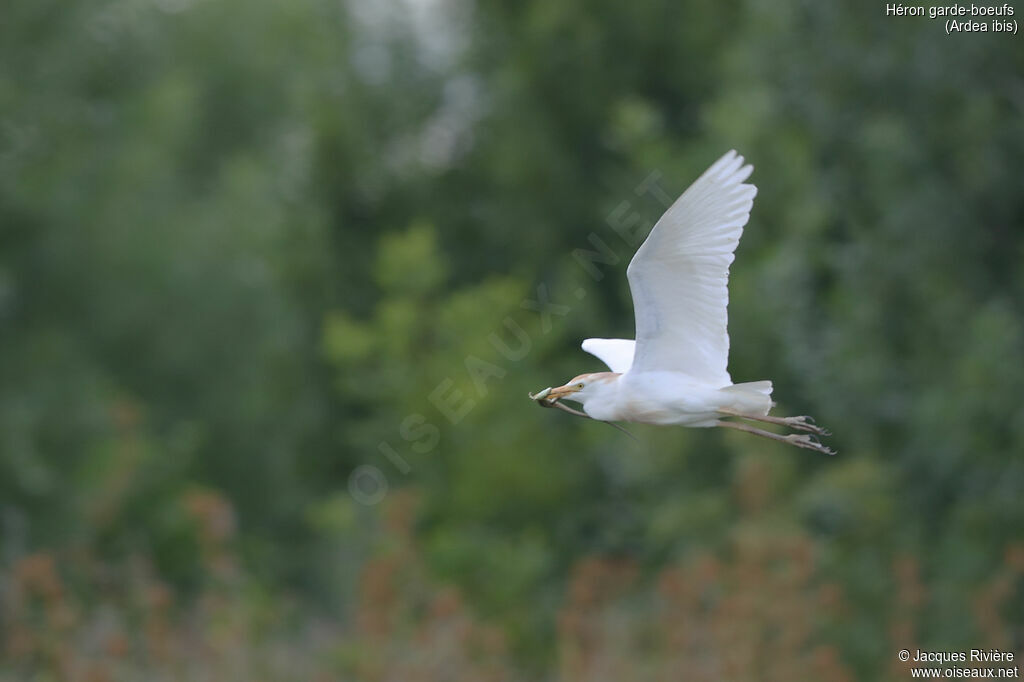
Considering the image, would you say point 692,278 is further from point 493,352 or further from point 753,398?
point 493,352

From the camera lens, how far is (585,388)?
4055 mm

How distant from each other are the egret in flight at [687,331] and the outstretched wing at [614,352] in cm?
49

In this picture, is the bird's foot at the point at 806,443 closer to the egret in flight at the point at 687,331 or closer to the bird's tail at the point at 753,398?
the egret in flight at the point at 687,331

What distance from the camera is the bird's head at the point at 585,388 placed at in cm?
403

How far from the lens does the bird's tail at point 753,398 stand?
3.96m

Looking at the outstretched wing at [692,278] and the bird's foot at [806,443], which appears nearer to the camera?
the bird's foot at [806,443]

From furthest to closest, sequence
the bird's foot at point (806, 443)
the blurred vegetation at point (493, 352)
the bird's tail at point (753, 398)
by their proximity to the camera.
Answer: the blurred vegetation at point (493, 352) < the bird's tail at point (753, 398) < the bird's foot at point (806, 443)

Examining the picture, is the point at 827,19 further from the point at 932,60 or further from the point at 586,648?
the point at 586,648

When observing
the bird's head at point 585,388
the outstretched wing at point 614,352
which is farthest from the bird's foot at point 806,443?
the outstretched wing at point 614,352

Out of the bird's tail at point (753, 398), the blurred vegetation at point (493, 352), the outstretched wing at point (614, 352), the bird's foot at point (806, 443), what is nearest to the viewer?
the bird's foot at point (806, 443)

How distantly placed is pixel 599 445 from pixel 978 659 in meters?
4.78

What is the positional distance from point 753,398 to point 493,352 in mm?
8702

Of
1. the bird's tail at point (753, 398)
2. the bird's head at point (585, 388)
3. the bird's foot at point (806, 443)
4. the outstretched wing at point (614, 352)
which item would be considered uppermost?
the outstretched wing at point (614, 352)

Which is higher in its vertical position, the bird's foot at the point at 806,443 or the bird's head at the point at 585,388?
the bird's head at the point at 585,388
